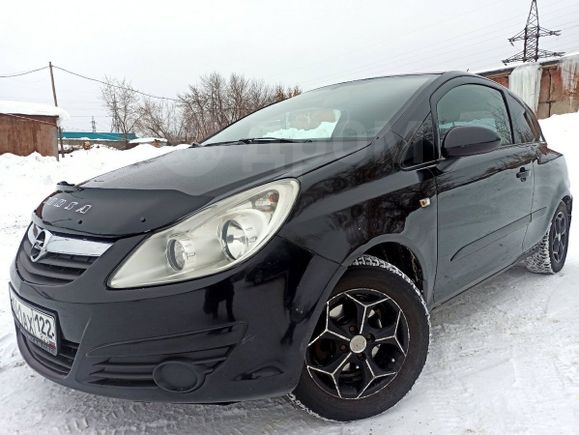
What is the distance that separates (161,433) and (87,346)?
1.63ft

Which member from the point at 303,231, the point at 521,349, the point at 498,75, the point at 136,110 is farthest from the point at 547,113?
the point at 136,110

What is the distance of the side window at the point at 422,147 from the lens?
1.96 meters

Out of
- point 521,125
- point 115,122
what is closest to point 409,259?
point 521,125

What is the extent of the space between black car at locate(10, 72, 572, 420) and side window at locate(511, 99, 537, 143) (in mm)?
744

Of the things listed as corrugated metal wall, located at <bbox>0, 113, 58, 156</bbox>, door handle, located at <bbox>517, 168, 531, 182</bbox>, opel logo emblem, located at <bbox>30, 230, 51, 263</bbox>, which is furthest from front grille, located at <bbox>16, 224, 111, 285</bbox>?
corrugated metal wall, located at <bbox>0, 113, 58, 156</bbox>

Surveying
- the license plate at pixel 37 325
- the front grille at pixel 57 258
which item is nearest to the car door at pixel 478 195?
the front grille at pixel 57 258

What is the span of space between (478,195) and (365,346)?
107 centimetres

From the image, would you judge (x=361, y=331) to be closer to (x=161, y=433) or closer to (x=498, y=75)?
(x=161, y=433)

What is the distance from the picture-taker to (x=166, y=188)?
5.49ft

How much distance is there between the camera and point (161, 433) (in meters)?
1.66

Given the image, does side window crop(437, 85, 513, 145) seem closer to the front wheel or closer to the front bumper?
the front wheel

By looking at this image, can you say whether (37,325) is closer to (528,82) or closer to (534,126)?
(534,126)

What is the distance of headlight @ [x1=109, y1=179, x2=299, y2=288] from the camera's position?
4.57ft

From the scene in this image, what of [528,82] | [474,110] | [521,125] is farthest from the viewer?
[528,82]
